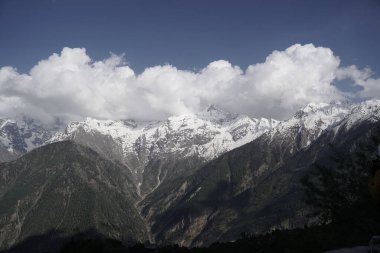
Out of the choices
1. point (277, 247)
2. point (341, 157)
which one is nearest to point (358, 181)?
point (341, 157)

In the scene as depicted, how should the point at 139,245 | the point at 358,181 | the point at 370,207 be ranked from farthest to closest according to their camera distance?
the point at 358,181
the point at 139,245
the point at 370,207

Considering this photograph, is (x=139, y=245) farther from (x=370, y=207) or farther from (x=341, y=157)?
(x=341, y=157)

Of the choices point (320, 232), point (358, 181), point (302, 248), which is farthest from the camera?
point (358, 181)

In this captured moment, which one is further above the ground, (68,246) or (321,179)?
(321,179)

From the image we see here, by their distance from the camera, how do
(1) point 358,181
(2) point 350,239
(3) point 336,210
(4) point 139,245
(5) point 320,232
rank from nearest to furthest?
(2) point 350,239 < (5) point 320,232 < (4) point 139,245 < (3) point 336,210 < (1) point 358,181

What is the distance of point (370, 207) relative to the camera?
26406 millimetres

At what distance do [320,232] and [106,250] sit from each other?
12.1 m

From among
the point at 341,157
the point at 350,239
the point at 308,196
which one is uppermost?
the point at 341,157

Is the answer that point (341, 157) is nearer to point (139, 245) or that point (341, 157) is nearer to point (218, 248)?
point (218, 248)

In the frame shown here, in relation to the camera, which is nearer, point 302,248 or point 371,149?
point 302,248

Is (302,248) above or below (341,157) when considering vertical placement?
below

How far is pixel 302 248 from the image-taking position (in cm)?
1964

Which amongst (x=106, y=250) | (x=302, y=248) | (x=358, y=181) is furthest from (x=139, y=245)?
(x=358, y=181)

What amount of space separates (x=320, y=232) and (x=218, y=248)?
686 centimetres
